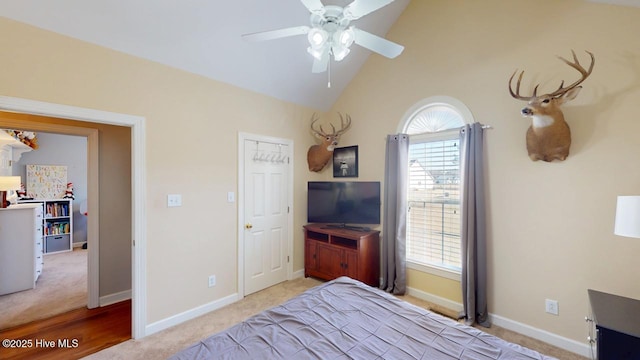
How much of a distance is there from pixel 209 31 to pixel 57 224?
5.90 metres

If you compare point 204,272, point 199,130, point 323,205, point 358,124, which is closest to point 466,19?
point 358,124

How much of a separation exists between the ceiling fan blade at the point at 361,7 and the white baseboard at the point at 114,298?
399 cm

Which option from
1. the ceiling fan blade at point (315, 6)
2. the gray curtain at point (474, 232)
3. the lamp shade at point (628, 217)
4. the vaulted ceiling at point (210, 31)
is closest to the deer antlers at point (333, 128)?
the vaulted ceiling at point (210, 31)

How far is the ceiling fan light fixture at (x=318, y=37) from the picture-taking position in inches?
62.7

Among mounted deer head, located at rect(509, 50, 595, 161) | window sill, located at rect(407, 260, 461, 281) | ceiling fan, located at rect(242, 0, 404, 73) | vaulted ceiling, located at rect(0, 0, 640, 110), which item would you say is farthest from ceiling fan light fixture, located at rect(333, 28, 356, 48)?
window sill, located at rect(407, 260, 461, 281)

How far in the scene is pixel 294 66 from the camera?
3.25 m

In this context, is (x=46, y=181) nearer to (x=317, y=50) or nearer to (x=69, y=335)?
(x=69, y=335)

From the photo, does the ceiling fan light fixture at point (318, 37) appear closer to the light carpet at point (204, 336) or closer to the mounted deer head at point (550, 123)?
the mounted deer head at point (550, 123)

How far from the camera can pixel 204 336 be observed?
241 centimetres

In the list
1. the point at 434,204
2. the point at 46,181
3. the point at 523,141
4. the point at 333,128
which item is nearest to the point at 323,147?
the point at 333,128

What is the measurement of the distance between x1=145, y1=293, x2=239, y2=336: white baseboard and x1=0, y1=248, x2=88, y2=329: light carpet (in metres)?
1.37

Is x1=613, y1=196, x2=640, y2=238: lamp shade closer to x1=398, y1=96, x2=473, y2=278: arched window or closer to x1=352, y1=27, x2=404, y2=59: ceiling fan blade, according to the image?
x1=398, y1=96, x2=473, y2=278: arched window

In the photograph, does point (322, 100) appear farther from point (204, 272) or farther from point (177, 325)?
point (177, 325)

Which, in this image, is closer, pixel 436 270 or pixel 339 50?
pixel 339 50
